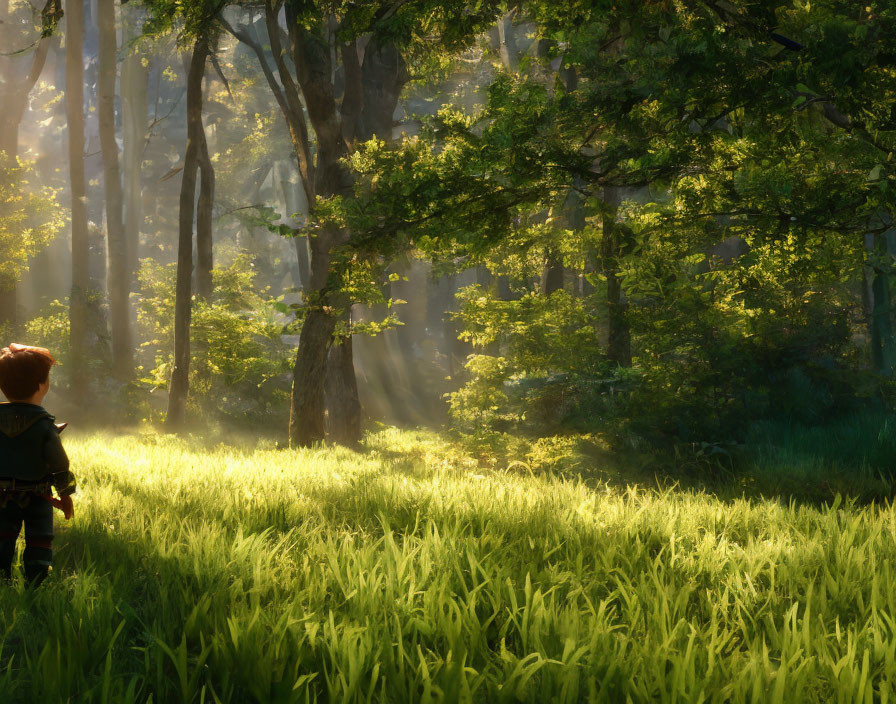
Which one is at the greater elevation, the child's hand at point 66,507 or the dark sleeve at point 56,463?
the dark sleeve at point 56,463

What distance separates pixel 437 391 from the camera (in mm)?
28625

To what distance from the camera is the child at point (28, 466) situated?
324 centimetres

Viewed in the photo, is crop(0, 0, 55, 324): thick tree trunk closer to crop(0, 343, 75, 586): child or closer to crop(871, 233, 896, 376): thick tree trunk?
crop(0, 343, 75, 586): child

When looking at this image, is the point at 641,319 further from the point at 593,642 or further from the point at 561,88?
the point at 593,642

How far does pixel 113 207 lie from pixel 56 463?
21138 mm

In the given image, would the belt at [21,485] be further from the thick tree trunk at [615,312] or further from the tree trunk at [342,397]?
the tree trunk at [342,397]

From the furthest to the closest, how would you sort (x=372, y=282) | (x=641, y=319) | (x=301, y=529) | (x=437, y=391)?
(x=437, y=391)
(x=641, y=319)
(x=372, y=282)
(x=301, y=529)

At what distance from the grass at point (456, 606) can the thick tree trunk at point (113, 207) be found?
→ 709 inches

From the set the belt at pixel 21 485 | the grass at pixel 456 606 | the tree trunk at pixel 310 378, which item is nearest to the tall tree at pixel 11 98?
the tree trunk at pixel 310 378

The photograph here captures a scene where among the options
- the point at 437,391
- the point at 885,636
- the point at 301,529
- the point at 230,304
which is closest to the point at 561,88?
the point at 301,529

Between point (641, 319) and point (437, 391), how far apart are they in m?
18.9

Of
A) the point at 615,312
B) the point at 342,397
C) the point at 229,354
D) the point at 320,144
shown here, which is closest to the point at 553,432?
the point at 615,312

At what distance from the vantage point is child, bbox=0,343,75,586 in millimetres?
3240

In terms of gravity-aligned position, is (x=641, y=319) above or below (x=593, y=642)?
above
